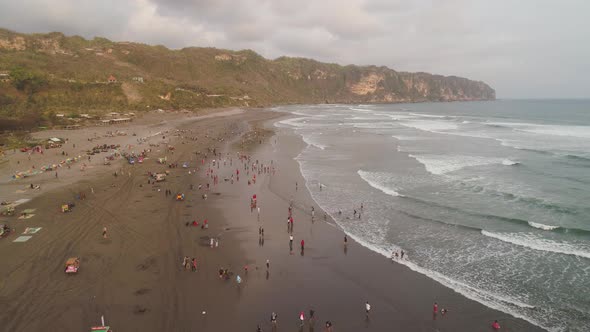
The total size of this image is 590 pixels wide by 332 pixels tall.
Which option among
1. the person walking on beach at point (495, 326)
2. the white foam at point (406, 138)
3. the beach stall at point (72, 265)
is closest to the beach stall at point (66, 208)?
the beach stall at point (72, 265)

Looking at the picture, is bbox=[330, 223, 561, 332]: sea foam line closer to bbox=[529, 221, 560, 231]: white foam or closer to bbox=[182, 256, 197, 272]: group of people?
bbox=[529, 221, 560, 231]: white foam

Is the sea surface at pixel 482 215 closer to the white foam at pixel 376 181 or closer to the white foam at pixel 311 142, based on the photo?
the white foam at pixel 376 181

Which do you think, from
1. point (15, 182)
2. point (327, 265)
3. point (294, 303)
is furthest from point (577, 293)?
point (15, 182)

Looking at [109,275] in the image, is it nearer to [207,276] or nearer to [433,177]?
[207,276]

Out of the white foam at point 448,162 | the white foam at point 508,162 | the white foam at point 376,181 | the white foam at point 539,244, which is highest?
the white foam at point 508,162

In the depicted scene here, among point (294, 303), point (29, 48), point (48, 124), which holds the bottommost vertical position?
point (294, 303)

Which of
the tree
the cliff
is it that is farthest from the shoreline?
the tree

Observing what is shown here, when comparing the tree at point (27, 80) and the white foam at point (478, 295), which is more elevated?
the tree at point (27, 80)

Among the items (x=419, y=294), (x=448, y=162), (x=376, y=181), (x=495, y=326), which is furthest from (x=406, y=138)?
(x=495, y=326)
